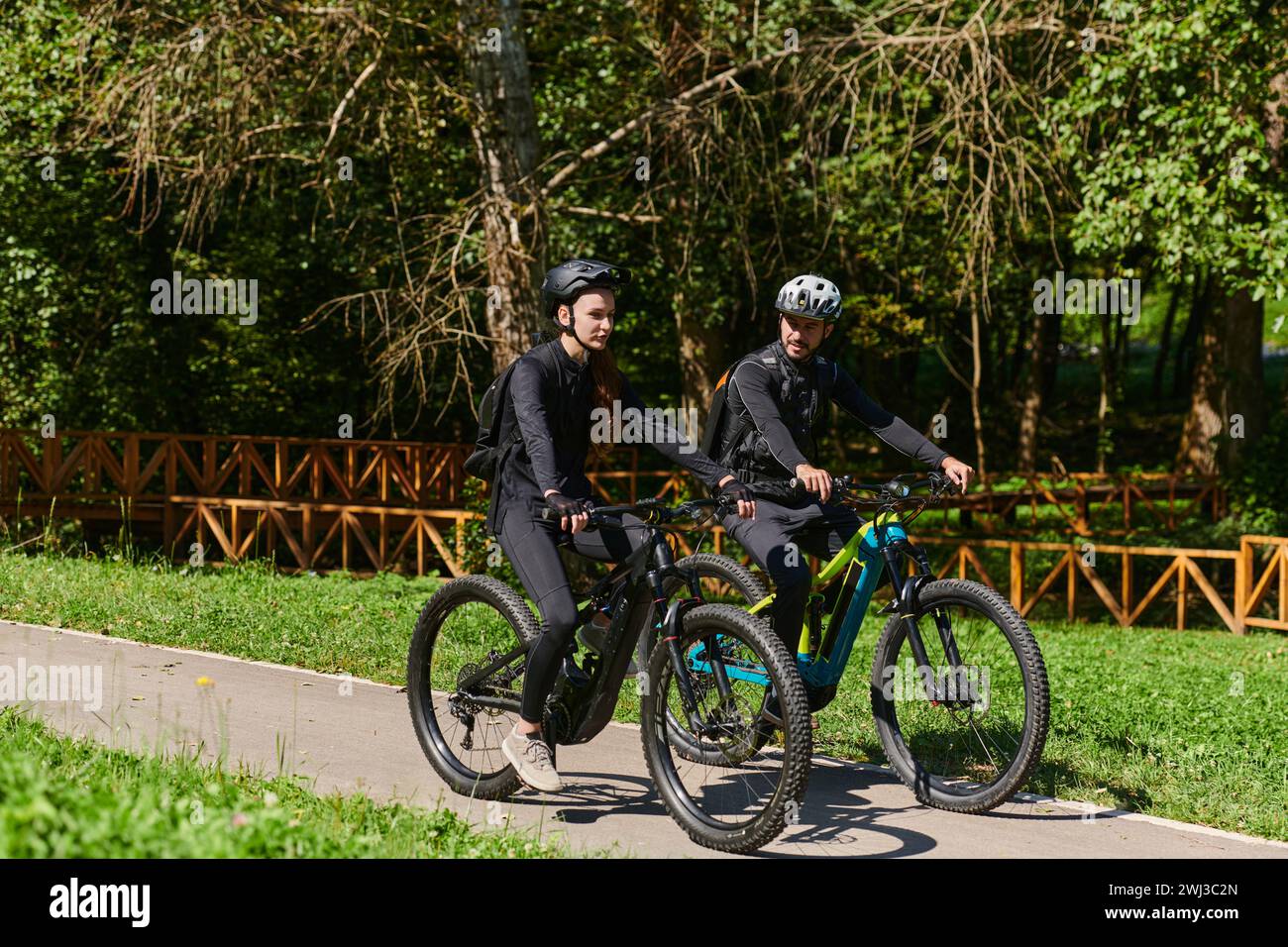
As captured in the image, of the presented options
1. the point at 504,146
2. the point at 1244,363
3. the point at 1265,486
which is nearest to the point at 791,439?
the point at 504,146

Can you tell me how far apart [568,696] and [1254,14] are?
12.5 metres

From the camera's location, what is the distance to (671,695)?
5.26 m

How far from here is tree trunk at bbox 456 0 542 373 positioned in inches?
510

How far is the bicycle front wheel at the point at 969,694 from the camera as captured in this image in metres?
5.41

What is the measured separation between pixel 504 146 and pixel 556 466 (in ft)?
27.5

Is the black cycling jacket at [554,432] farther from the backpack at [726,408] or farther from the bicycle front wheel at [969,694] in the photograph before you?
the bicycle front wheel at [969,694]

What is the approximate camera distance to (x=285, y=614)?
9859 millimetres
